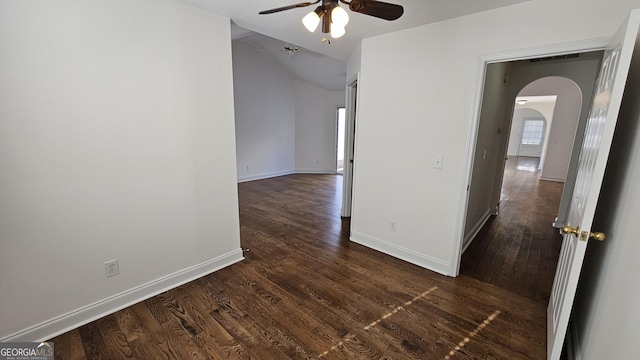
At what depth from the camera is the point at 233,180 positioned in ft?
8.62

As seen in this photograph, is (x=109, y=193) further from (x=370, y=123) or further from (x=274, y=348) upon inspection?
(x=370, y=123)

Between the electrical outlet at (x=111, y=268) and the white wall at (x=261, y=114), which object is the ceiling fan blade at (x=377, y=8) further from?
the white wall at (x=261, y=114)

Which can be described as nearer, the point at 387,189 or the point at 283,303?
the point at 283,303

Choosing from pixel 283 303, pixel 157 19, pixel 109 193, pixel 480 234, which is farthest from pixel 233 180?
pixel 480 234

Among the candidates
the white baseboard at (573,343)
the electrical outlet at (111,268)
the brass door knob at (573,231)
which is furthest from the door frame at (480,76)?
the electrical outlet at (111,268)

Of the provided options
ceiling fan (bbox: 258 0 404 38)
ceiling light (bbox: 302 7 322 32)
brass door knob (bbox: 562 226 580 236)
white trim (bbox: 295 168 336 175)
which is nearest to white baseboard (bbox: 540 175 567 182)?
white trim (bbox: 295 168 336 175)

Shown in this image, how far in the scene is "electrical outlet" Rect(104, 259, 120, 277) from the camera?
1958mm

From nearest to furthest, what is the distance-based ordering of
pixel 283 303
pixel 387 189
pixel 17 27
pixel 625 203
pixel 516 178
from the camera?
pixel 625 203
pixel 17 27
pixel 283 303
pixel 387 189
pixel 516 178

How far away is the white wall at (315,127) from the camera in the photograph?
24.6ft

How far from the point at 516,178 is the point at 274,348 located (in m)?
8.39

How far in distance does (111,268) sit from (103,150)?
2.89 ft
